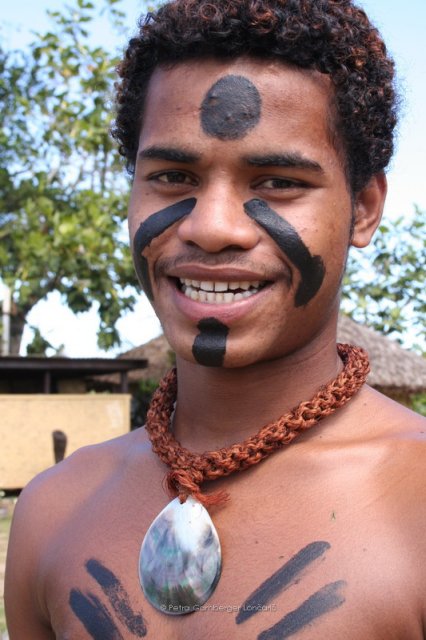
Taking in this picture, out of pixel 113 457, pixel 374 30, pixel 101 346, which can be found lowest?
pixel 101 346

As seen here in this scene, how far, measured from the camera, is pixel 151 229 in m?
2.21

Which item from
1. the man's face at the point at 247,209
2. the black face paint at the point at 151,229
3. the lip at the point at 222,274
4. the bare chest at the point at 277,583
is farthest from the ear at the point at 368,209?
the bare chest at the point at 277,583

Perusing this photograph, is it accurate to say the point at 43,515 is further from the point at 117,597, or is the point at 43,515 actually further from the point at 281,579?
the point at 281,579

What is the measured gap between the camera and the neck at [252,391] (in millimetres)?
2244

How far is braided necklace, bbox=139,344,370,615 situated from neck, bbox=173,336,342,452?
0.05 meters

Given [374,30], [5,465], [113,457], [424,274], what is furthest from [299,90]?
[424,274]

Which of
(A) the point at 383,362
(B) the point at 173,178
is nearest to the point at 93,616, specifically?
(B) the point at 173,178

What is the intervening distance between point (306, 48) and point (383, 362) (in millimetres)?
18237

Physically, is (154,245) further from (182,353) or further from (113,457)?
(113,457)

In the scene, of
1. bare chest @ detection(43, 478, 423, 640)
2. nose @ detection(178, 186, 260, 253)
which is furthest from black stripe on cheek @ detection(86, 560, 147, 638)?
nose @ detection(178, 186, 260, 253)

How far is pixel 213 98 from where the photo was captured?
2.13 metres

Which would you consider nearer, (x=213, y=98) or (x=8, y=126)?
(x=213, y=98)

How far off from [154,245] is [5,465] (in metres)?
15.3

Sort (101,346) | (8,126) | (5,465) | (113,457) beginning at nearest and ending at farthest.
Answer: (113,457)
(101,346)
(5,465)
(8,126)
